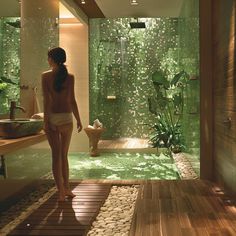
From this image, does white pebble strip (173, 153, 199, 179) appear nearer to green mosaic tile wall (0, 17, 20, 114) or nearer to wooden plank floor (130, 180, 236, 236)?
wooden plank floor (130, 180, 236, 236)

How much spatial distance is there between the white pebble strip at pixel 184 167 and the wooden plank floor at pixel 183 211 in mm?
551

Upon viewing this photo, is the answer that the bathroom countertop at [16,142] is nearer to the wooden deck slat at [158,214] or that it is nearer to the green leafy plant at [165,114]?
the wooden deck slat at [158,214]

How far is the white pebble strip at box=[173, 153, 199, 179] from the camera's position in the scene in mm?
4457

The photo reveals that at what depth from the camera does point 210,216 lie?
271 centimetres

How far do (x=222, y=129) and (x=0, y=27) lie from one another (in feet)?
7.48

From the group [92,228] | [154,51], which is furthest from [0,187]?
[154,51]

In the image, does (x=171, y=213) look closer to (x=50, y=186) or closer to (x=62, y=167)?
(x=62, y=167)

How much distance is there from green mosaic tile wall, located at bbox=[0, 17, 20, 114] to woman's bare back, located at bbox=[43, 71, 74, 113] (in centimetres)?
44

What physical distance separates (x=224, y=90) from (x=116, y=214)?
158 cm

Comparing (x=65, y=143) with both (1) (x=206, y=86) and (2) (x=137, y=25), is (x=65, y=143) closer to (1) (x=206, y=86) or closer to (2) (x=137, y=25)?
(1) (x=206, y=86)

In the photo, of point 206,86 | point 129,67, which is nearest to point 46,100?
point 206,86

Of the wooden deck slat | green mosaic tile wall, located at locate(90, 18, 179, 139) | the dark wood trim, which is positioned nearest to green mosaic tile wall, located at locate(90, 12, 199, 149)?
green mosaic tile wall, located at locate(90, 18, 179, 139)

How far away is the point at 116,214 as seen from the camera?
114 inches

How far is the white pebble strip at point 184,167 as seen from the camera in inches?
175
